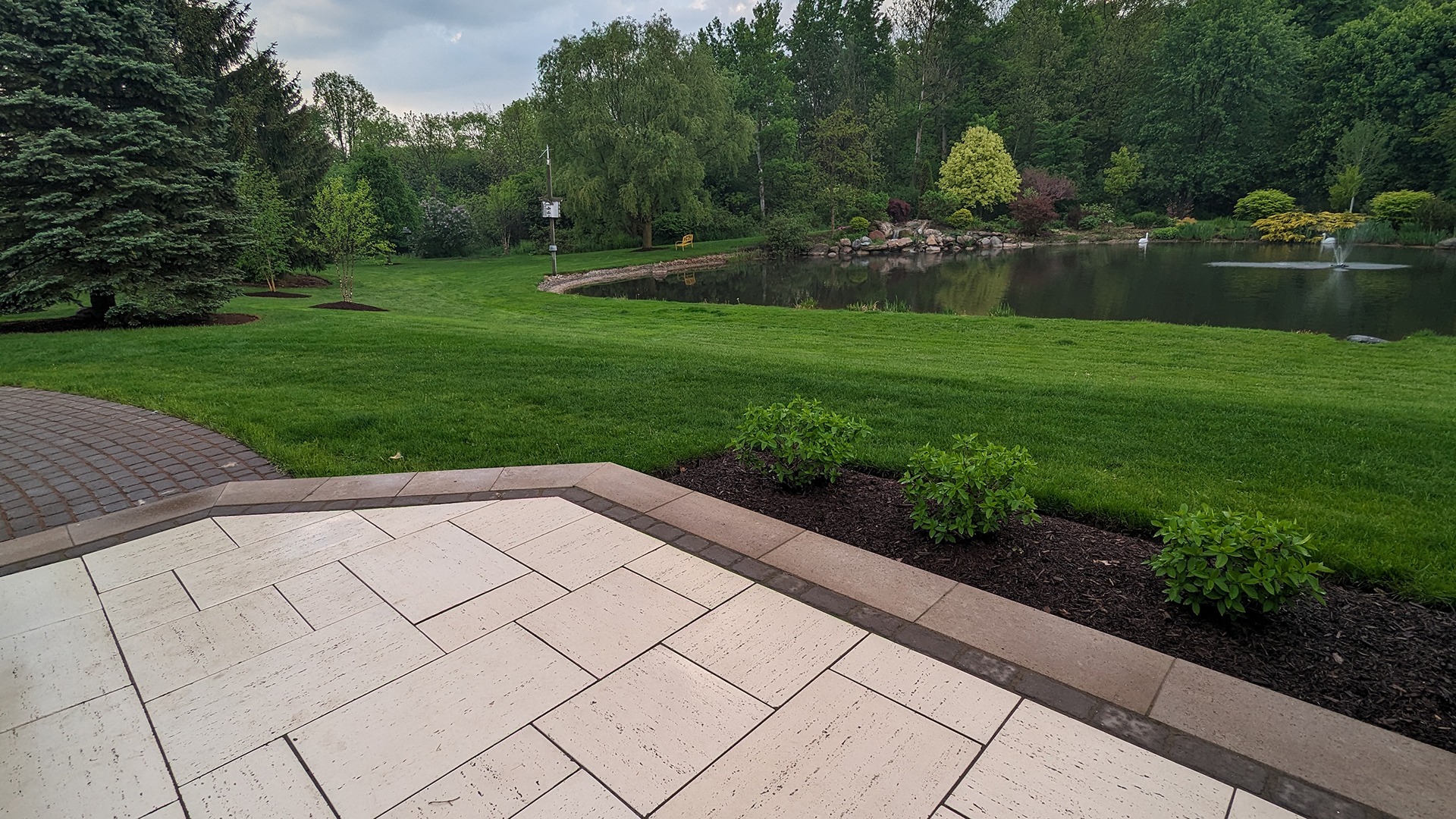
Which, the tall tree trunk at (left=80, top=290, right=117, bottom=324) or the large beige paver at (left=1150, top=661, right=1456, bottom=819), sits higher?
the tall tree trunk at (left=80, top=290, right=117, bottom=324)

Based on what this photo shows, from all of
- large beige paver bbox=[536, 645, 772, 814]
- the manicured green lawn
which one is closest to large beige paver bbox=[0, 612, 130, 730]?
large beige paver bbox=[536, 645, 772, 814]

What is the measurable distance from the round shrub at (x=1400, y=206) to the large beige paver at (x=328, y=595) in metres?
37.2

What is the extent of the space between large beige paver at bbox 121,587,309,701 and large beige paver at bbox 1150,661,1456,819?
290cm

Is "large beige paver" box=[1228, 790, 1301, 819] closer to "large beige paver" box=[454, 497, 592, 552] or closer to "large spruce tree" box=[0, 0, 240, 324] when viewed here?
"large beige paver" box=[454, 497, 592, 552]

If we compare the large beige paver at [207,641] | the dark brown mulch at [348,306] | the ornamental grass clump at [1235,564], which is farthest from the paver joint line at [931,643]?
the dark brown mulch at [348,306]

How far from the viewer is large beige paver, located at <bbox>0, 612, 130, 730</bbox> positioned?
2.04 meters

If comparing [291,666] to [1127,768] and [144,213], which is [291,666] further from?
[144,213]

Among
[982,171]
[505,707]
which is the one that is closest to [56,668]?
[505,707]

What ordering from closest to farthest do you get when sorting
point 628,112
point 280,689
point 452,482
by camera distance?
point 280,689
point 452,482
point 628,112

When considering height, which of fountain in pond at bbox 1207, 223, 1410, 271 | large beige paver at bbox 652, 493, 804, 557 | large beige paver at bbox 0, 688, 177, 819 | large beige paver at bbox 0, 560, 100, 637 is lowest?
large beige paver at bbox 0, 688, 177, 819

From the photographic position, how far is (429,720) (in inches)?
75.8

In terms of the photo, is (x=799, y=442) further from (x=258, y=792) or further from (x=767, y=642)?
(x=258, y=792)

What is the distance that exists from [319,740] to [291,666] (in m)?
0.45

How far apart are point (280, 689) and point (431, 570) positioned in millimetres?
778
